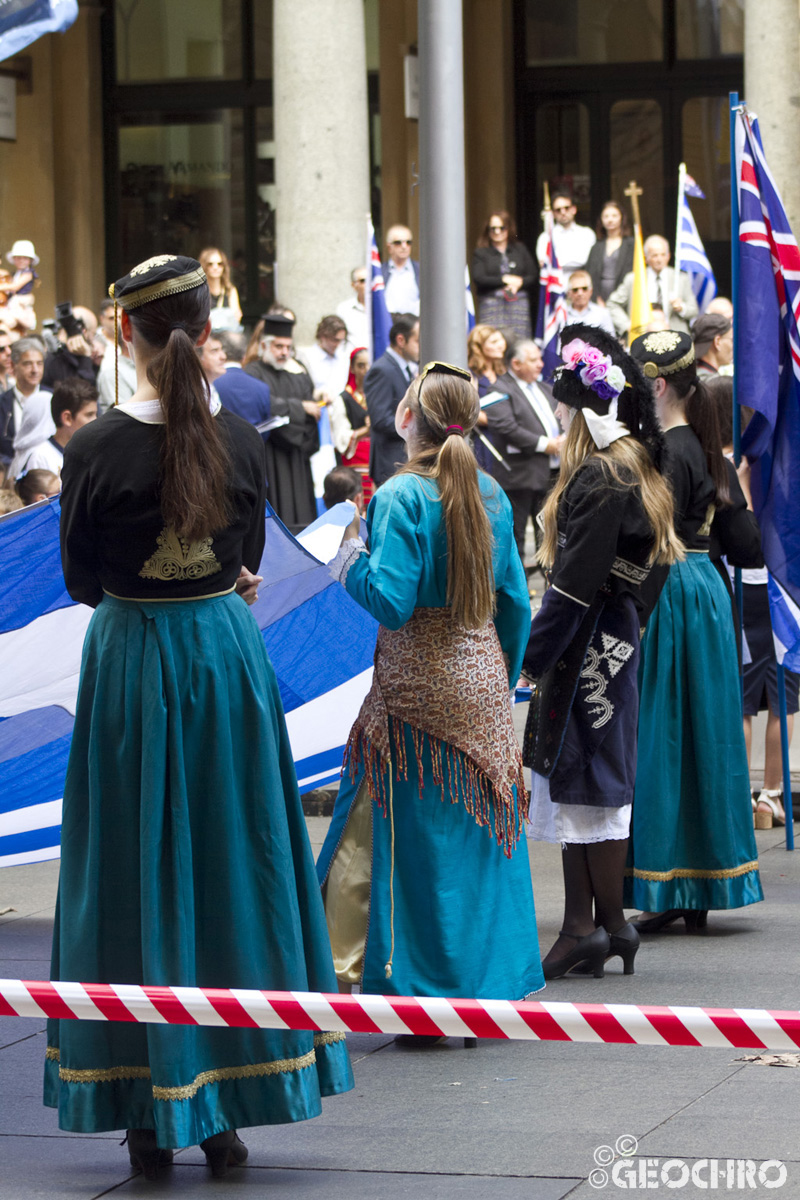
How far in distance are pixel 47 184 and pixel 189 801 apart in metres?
22.1

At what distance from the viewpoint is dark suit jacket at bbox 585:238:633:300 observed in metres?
18.9

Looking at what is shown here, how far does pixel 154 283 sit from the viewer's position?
3.98 m

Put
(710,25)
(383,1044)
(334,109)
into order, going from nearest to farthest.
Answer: (383,1044) < (334,109) < (710,25)

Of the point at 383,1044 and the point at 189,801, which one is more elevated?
the point at 189,801

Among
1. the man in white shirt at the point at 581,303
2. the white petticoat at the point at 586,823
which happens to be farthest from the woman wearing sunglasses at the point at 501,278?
the white petticoat at the point at 586,823

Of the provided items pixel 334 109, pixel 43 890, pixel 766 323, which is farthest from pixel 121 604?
pixel 334 109

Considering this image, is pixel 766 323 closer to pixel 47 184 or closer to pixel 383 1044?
pixel 383 1044

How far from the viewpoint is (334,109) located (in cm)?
1734

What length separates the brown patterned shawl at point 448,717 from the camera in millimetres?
5035

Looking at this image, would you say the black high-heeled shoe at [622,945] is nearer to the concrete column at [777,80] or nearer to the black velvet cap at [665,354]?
the black velvet cap at [665,354]

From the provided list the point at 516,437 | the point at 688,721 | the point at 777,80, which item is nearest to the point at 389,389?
the point at 516,437

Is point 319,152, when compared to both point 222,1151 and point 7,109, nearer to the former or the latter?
point 7,109

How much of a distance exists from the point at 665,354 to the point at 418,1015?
Result: 335 centimetres

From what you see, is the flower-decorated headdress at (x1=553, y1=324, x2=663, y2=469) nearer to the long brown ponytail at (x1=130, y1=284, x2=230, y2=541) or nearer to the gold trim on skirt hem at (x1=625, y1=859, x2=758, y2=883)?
the gold trim on skirt hem at (x1=625, y1=859, x2=758, y2=883)
